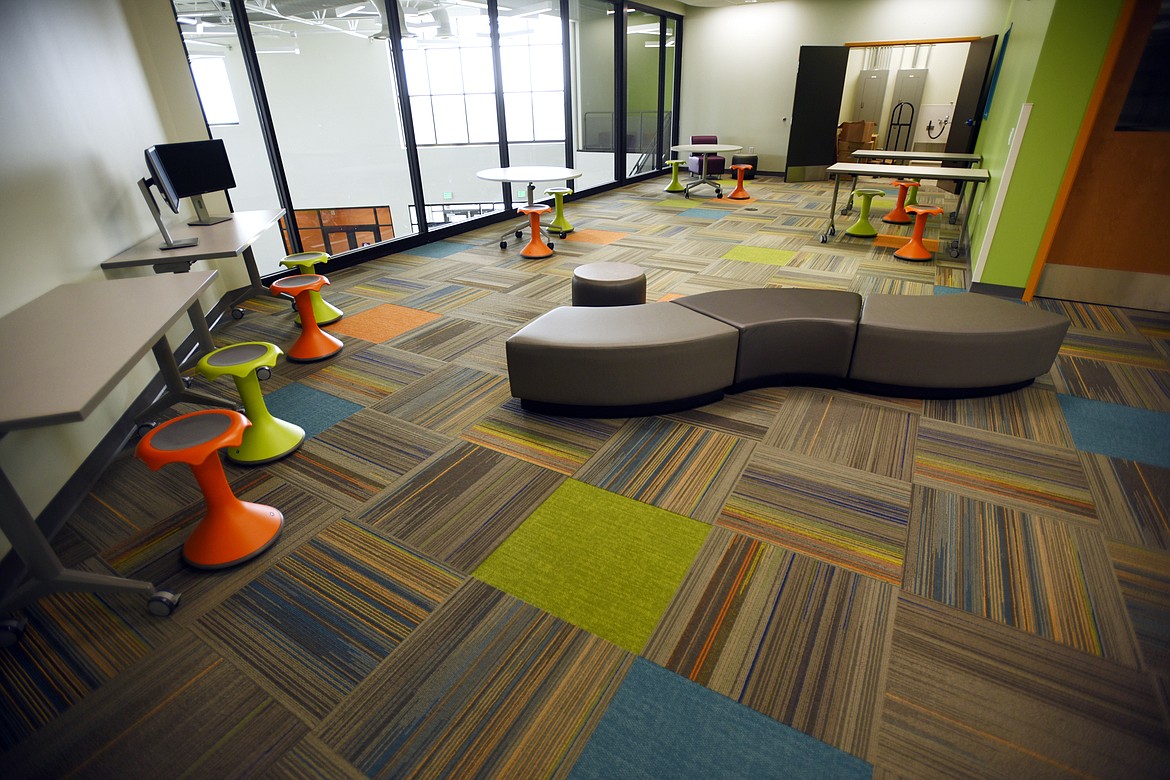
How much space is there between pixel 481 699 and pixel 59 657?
1.20m

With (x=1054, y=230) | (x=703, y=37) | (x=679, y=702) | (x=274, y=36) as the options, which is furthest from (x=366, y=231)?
(x=679, y=702)

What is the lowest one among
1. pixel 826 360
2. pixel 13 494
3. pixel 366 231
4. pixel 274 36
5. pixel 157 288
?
pixel 366 231

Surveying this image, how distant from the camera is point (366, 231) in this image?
11.9 m

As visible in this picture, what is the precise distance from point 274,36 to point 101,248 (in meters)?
4.99

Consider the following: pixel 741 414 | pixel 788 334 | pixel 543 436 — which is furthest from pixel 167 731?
pixel 788 334

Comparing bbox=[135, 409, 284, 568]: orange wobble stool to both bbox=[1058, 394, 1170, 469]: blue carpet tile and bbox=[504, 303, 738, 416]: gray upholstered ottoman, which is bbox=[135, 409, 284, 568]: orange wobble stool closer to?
bbox=[504, 303, 738, 416]: gray upholstered ottoman

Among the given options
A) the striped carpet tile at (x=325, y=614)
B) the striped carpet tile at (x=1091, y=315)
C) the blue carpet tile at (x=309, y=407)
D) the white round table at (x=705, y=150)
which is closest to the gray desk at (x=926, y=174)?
the striped carpet tile at (x=1091, y=315)

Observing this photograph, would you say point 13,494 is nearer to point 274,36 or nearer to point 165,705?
point 165,705

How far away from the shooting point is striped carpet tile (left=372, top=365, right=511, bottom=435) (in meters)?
2.68

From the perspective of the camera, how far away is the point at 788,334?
9.07ft

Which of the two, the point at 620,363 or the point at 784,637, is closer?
the point at 784,637

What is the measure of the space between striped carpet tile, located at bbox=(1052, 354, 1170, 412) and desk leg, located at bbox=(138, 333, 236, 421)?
4233 mm

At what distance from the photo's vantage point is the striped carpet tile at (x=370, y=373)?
9.63ft

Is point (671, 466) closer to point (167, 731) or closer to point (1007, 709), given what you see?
point (1007, 709)
